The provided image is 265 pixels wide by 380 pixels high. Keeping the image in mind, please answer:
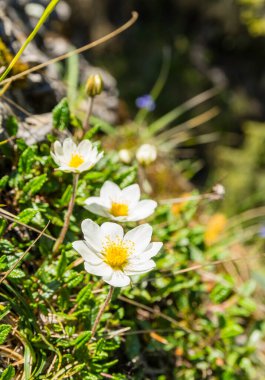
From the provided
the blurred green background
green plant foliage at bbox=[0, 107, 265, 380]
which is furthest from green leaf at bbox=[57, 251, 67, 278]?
the blurred green background

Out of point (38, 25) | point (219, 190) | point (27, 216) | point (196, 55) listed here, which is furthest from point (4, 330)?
point (196, 55)

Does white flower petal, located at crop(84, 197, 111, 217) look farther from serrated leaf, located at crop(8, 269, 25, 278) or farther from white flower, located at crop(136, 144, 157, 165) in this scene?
white flower, located at crop(136, 144, 157, 165)

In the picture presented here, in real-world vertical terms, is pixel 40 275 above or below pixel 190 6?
below

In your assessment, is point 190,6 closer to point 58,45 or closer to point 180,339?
point 58,45

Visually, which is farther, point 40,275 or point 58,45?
point 58,45

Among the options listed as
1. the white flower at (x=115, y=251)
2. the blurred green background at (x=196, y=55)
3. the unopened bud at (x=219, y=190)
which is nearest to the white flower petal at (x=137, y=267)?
the white flower at (x=115, y=251)

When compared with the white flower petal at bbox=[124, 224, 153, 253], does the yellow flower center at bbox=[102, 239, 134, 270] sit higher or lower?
lower

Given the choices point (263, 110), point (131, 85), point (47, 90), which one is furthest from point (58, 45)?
point (263, 110)

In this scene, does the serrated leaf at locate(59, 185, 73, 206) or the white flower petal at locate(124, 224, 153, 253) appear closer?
the white flower petal at locate(124, 224, 153, 253)
